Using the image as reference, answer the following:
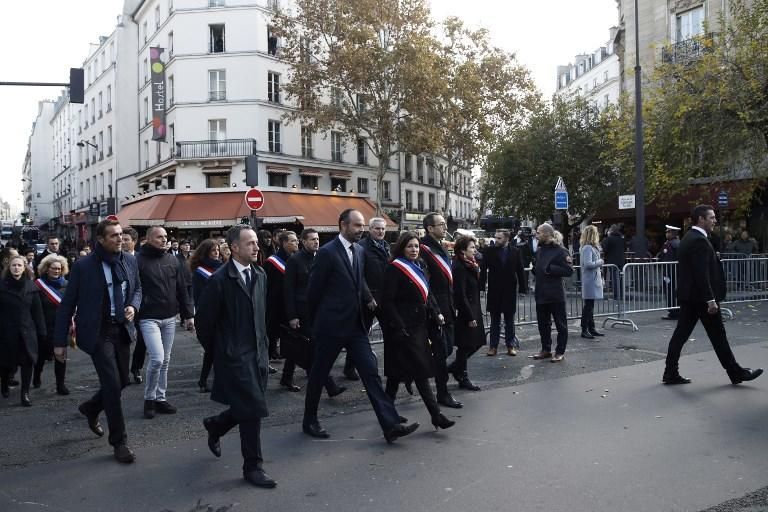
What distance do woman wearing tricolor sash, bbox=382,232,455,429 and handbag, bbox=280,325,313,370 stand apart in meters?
1.66

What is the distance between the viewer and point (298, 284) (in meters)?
7.49

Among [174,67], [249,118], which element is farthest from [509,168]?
[174,67]

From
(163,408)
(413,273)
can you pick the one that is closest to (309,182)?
(163,408)

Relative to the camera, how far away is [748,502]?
389 cm

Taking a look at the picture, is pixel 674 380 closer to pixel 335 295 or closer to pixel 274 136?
pixel 335 295

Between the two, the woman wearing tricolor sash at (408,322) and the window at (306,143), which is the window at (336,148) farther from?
the woman wearing tricolor sash at (408,322)

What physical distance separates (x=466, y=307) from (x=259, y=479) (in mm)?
3231

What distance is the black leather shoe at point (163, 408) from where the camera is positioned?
21.1ft

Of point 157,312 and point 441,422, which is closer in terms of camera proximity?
point 441,422

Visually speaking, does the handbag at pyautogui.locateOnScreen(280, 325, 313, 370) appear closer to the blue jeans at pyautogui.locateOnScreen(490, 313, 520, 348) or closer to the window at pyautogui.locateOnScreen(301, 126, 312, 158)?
the blue jeans at pyautogui.locateOnScreen(490, 313, 520, 348)

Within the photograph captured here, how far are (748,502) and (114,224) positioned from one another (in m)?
4.70

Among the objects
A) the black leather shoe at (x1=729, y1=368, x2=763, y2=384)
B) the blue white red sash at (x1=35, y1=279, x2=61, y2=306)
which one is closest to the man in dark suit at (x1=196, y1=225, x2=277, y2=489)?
the blue white red sash at (x1=35, y1=279, x2=61, y2=306)

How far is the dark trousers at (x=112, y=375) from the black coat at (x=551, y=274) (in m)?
5.63

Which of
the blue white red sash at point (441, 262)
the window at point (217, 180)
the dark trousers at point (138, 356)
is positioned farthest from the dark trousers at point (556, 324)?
the window at point (217, 180)
